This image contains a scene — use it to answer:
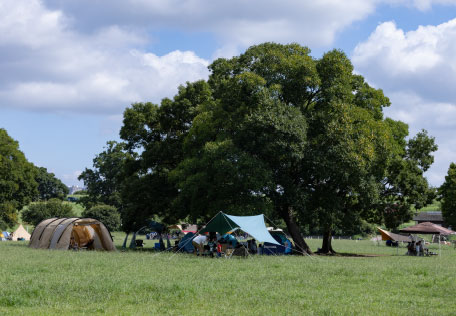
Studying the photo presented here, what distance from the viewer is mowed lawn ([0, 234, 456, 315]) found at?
35.1ft

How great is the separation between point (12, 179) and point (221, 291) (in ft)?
172

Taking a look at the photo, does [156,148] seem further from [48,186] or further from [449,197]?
[48,186]

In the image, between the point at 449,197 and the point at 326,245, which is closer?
the point at 326,245

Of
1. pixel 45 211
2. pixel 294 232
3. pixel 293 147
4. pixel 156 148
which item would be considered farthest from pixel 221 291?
pixel 45 211

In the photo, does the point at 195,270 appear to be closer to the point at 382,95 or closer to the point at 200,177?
the point at 200,177

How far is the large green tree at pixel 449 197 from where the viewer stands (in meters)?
52.7

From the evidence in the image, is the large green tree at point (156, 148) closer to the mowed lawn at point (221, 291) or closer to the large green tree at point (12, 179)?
the mowed lawn at point (221, 291)

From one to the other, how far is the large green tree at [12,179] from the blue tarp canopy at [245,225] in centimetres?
3904

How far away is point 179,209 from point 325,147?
10.1 metres

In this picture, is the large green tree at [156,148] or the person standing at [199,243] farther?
the large green tree at [156,148]

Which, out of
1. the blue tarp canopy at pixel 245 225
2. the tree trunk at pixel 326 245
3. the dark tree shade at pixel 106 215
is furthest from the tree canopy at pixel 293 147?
the dark tree shade at pixel 106 215

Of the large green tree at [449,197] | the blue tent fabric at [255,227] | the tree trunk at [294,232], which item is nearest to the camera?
the blue tent fabric at [255,227]

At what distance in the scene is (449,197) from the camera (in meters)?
53.2

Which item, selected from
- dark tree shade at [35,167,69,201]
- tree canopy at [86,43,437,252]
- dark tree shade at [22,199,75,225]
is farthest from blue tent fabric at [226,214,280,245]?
dark tree shade at [35,167,69,201]
